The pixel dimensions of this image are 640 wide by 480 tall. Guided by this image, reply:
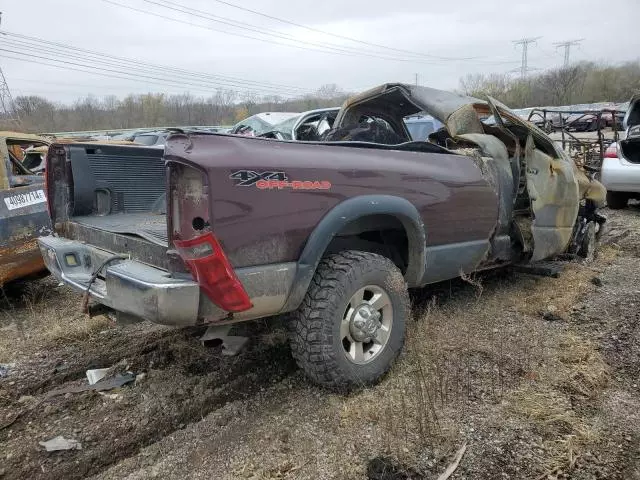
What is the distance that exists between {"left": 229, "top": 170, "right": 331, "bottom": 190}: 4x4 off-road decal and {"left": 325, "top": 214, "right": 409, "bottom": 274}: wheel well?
15.7 inches

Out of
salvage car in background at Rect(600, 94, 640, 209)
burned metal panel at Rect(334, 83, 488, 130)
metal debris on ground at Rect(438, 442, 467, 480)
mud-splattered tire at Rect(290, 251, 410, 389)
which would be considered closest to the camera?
metal debris on ground at Rect(438, 442, 467, 480)

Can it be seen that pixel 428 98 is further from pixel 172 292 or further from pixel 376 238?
pixel 172 292

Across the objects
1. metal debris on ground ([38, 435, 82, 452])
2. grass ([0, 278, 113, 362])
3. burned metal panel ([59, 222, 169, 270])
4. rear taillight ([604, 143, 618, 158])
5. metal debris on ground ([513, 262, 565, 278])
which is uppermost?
rear taillight ([604, 143, 618, 158])

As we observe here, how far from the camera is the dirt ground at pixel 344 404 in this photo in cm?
256

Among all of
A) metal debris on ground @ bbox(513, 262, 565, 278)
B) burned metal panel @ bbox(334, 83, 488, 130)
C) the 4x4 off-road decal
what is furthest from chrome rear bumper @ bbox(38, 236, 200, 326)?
metal debris on ground @ bbox(513, 262, 565, 278)

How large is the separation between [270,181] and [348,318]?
98cm

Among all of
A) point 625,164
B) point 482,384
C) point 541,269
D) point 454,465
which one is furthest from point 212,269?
point 625,164

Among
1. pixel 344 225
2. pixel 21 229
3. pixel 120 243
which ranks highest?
pixel 344 225

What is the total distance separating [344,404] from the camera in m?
3.06

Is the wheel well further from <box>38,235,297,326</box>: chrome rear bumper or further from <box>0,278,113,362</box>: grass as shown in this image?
<box>0,278,113,362</box>: grass

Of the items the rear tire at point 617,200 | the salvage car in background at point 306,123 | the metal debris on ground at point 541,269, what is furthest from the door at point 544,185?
the rear tire at point 617,200

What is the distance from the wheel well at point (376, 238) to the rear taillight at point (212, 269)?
85 cm

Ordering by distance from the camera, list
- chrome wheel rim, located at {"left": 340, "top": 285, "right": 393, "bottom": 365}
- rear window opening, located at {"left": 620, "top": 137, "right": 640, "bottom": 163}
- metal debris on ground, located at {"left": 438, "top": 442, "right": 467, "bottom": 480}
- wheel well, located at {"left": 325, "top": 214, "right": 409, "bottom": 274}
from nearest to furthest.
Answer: metal debris on ground, located at {"left": 438, "top": 442, "right": 467, "bottom": 480}
chrome wheel rim, located at {"left": 340, "top": 285, "right": 393, "bottom": 365}
wheel well, located at {"left": 325, "top": 214, "right": 409, "bottom": 274}
rear window opening, located at {"left": 620, "top": 137, "right": 640, "bottom": 163}

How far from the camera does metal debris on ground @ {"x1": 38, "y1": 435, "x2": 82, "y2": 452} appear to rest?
2.78 metres
